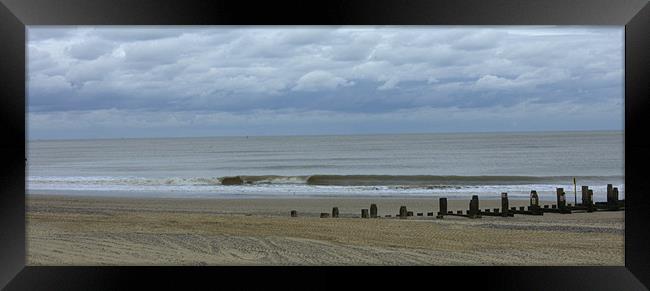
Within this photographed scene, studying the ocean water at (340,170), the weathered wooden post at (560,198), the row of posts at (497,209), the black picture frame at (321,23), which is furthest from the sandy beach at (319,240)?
the ocean water at (340,170)

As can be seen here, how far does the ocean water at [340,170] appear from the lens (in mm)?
14078

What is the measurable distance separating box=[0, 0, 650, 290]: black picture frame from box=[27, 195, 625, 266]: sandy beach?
42.8 inches

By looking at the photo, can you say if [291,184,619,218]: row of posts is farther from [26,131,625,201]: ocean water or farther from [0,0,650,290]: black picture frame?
[0,0,650,290]: black picture frame

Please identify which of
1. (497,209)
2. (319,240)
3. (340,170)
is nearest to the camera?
(319,240)

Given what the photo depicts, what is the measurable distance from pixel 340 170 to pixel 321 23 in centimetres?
1530

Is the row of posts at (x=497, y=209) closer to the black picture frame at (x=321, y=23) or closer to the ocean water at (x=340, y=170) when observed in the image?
the ocean water at (x=340, y=170)

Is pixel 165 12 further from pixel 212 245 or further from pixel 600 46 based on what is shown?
pixel 600 46

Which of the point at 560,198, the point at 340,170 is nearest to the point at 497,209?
the point at 560,198

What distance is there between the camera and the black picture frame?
2.88 meters

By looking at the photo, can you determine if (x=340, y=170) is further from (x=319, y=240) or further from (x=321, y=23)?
(x=321, y=23)

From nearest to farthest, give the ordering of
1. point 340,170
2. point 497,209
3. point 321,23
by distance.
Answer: point 321,23 < point 497,209 < point 340,170

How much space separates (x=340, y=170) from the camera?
18.2 m

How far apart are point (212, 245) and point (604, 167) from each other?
15573 millimetres

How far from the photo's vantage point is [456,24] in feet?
10.1
